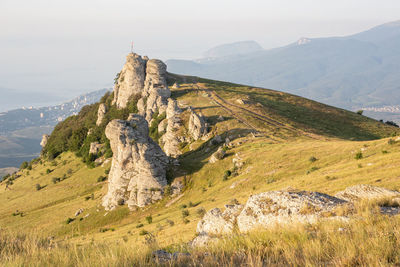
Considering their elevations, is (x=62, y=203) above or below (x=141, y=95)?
below

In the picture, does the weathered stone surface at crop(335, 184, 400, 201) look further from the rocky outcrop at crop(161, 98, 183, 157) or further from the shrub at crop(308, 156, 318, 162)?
the rocky outcrop at crop(161, 98, 183, 157)

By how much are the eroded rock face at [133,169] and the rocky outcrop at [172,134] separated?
1174 cm

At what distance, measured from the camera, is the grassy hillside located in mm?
9445

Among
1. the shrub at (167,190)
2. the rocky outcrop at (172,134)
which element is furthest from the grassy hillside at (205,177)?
the rocky outcrop at (172,134)

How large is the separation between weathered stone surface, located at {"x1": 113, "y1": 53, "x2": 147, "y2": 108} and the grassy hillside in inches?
649

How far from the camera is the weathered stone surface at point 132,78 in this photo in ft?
332

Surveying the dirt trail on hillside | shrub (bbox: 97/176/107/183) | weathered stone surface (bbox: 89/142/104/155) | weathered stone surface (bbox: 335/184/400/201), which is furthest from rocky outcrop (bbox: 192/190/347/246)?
weathered stone surface (bbox: 89/142/104/155)

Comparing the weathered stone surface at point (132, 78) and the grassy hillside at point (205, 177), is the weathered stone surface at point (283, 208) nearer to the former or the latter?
the grassy hillside at point (205, 177)

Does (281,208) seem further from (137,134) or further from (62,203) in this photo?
(62,203)

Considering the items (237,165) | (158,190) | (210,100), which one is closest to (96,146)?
(210,100)

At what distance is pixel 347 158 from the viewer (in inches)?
1387

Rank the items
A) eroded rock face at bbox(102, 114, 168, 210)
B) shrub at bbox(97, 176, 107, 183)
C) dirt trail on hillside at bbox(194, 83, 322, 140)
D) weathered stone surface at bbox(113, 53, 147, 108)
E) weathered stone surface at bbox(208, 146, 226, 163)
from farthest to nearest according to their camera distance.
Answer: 1. weathered stone surface at bbox(113, 53, 147, 108)
2. shrub at bbox(97, 176, 107, 183)
3. dirt trail on hillside at bbox(194, 83, 322, 140)
4. weathered stone surface at bbox(208, 146, 226, 163)
5. eroded rock face at bbox(102, 114, 168, 210)

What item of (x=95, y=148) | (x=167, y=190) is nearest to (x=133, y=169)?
(x=167, y=190)

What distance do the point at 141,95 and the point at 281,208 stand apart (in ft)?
309
